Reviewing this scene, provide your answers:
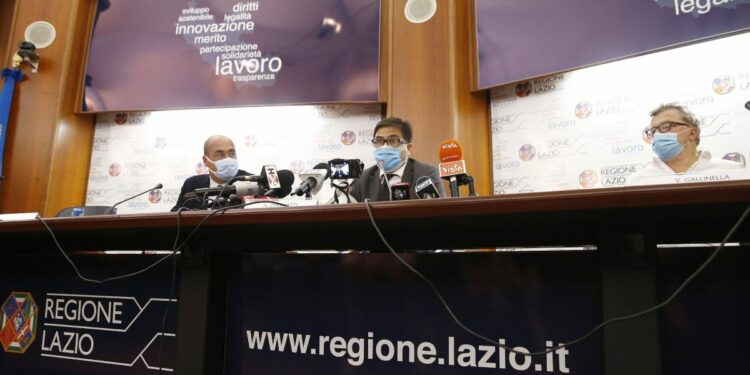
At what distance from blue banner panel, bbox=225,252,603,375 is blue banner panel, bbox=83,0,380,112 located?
Result: 2.30 metres

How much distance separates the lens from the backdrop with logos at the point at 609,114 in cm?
245

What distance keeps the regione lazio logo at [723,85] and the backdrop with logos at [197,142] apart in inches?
78.3

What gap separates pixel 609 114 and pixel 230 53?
2.70 m

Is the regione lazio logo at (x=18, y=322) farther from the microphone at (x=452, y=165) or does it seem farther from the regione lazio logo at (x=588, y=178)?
the regione lazio logo at (x=588, y=178)

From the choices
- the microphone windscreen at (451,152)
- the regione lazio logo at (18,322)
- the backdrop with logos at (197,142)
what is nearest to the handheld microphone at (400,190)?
the microphone windscreen at (451,152)

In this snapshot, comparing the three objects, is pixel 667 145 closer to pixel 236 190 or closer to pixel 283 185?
pixel 283 185

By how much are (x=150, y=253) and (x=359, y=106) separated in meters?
2.32

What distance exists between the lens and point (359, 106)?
3.44m

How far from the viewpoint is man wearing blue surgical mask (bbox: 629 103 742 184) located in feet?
6.33

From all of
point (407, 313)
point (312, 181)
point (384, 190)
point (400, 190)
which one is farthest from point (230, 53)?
point (407, 313)

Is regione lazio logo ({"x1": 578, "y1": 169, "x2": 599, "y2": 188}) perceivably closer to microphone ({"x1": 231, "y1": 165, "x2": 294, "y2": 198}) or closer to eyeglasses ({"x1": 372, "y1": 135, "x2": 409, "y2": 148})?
eyeglasses ({"x1": 372, "y1": 135, "x2": 409, "y2": 148})

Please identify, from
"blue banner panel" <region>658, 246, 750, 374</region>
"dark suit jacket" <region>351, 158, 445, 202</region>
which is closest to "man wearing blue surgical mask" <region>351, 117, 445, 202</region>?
"dark suit jacket" <region>351, 158, 445, 202</region>

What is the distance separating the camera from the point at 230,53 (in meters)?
3.62

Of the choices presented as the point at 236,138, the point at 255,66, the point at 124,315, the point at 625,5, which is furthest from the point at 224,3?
the point at 124,315
